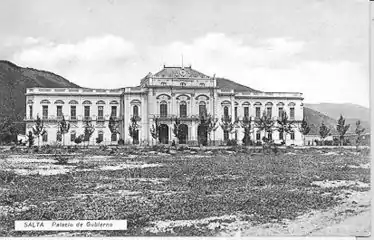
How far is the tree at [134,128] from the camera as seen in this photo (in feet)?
66.1

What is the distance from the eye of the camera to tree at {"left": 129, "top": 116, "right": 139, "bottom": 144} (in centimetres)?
2014

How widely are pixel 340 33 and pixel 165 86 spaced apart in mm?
14857

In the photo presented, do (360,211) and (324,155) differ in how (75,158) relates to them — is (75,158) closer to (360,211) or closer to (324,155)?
(324,155)

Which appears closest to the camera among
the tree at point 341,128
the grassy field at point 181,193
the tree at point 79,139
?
the grassy field at point 181,193

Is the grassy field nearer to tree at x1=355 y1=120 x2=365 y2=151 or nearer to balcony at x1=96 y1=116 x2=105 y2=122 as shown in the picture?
tree at x1=355 y1=120 x2=365 y2=151

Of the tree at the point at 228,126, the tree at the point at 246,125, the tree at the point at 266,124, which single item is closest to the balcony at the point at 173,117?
the tree at the point at 228,126

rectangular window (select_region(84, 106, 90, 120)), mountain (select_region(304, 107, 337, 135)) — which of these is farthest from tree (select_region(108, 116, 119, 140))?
mountain (select_region(304, 107, 337, 135))

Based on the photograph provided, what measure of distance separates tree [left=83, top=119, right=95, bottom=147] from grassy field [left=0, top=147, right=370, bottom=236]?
969 cm

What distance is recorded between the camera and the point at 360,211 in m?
5.49

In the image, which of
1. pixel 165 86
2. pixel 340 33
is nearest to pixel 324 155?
pixel 340 33

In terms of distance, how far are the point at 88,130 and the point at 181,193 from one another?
13.8 meters

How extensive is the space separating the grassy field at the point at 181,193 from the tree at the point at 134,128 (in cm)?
1127

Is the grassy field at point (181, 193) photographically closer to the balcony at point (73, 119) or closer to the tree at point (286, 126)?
the tree at point (286, 126)

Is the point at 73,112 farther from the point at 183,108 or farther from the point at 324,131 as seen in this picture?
Result: the point at 324,131
